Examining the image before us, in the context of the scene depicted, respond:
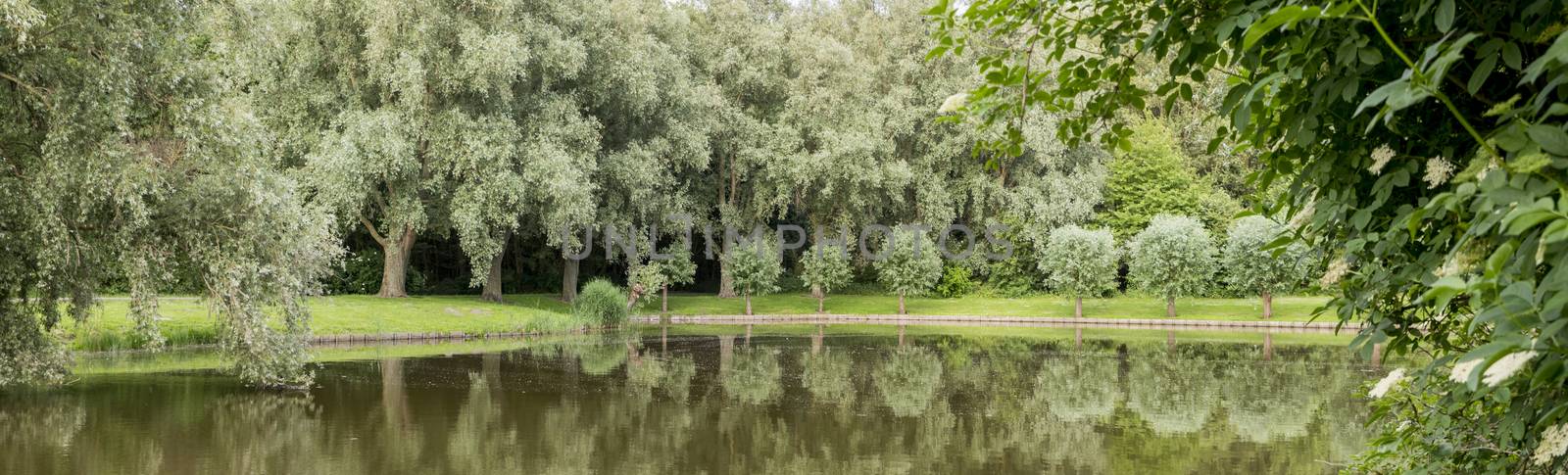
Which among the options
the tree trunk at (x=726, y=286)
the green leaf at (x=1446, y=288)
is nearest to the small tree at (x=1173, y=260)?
the tree trunk at (x=726, y=286)

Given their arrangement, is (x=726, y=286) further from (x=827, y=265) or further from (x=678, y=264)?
(x=827, y=265)

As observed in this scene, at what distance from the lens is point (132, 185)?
38.2 ft

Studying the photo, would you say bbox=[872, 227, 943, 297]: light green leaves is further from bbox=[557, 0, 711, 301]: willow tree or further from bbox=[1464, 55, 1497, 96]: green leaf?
bbox=[1464, 55, 1497, 96]: green leaf

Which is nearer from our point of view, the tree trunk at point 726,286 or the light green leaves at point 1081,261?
the light green leaves at point 1081,261

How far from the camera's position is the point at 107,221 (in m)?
12.6

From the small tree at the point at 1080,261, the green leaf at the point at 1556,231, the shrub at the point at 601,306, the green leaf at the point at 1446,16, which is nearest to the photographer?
the green leaf at the point at 1556,231

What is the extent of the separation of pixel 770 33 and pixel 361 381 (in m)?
24.4

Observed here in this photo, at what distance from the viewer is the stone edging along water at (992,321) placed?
1335 inches

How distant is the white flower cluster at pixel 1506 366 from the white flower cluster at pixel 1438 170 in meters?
0.88

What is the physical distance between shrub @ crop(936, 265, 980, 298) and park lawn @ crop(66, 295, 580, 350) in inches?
613

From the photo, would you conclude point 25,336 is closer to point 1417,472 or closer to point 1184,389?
point 1417,472

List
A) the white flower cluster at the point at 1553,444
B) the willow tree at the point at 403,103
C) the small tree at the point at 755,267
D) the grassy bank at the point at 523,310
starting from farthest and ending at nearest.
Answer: the small tree at the point at 755,267 < the willow tree at the point at 403,103 < the grassy bank at the point at 523,310 < the white flower cluster at the point at 1553,444

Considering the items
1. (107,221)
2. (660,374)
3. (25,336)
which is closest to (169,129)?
(107,221)

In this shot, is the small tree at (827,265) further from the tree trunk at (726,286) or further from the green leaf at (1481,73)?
the green leaf at (1481,73)
